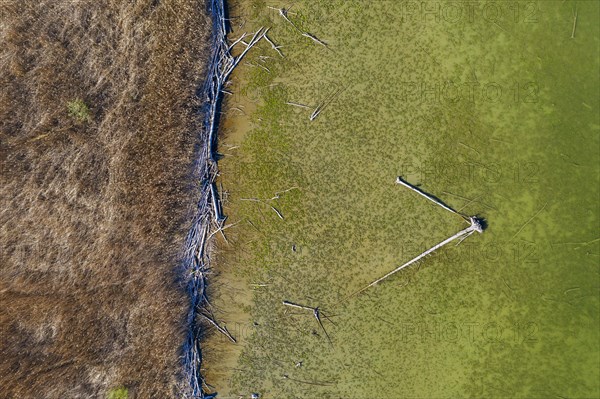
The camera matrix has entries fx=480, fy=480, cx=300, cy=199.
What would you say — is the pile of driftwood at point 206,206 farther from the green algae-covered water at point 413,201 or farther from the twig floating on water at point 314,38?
the twig floating on water at point 314,38

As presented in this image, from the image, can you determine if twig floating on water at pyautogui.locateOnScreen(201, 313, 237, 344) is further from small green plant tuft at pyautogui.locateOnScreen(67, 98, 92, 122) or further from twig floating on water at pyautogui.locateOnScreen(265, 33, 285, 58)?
twig floating on water at pyautogui.locateOnScreen(265, 33, 285, 58)

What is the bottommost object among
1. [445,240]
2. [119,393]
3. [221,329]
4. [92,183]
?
[119,393]

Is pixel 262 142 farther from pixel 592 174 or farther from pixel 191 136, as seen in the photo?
pixel 592 174

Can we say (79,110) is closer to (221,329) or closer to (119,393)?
(221,329)

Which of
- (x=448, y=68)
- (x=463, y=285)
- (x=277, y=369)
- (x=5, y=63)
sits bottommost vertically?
(x=277, y=369)

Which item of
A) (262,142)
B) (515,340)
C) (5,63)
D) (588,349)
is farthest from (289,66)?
(588,349)

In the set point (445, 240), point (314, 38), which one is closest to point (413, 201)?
point (445, 240)

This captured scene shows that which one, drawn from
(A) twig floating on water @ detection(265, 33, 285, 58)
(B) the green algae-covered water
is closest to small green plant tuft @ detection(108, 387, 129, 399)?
(B) the green algae-covered water
